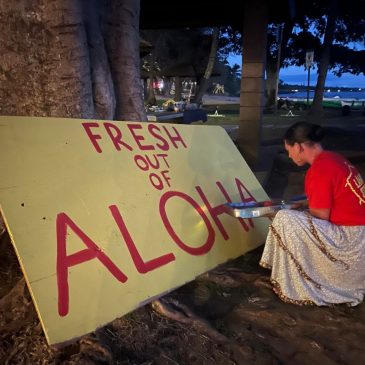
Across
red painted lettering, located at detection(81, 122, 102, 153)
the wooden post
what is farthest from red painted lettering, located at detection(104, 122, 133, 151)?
the wooden post

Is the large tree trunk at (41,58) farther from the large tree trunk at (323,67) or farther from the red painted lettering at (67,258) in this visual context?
the large tree trunk at (323,67)

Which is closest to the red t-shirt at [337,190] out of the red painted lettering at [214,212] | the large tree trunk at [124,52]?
the red painted lettering at [214,212]

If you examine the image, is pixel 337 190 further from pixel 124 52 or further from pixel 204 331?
pixel 124 52

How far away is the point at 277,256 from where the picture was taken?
267 centimetres

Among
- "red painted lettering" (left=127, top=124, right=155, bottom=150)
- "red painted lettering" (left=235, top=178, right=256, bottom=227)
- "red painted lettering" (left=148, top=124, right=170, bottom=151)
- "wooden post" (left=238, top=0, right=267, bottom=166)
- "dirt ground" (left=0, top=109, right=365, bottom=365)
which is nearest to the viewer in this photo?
"dirt ground" (left=0, top=109, right=365, bottom=365)

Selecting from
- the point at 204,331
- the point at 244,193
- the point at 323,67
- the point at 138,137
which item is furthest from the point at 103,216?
the point at 323,67

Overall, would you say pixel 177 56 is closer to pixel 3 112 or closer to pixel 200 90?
pixel 200 90

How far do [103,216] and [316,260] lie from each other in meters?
1.48

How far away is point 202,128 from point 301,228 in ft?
5.06

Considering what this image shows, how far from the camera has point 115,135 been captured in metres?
2.77

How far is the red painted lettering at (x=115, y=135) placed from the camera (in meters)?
2.73

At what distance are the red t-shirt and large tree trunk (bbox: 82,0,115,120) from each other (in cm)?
199

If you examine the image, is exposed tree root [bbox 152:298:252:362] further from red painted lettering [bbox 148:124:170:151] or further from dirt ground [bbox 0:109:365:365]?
red painted lettering [bbox 148:124:170:151]

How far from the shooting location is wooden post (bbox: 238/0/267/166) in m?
7.28
